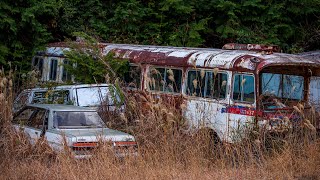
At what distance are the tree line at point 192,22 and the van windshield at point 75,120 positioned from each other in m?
8.85

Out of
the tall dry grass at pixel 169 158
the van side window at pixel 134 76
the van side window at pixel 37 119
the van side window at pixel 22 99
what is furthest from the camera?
the van side window at pixel 134 76

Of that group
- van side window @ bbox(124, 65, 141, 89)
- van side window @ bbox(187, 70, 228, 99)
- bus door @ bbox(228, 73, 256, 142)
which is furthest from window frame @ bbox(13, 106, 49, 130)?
bus door @ bbox(228, 73, 256, 142)

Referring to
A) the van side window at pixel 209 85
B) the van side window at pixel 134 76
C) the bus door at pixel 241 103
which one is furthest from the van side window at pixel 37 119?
the bus door at pixel 241 103

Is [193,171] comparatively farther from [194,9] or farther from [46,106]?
[194,9]

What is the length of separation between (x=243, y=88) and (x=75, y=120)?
353 centimetres

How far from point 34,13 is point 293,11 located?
30.8 ft

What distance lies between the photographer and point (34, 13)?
16.7 m

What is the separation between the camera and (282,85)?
11945 mm

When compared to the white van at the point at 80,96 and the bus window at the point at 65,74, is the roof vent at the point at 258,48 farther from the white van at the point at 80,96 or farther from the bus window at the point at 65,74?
the bus window at the point at 65,74

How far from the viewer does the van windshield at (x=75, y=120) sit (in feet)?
31.8

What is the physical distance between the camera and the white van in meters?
12.0

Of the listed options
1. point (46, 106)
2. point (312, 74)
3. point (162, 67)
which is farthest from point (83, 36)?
point (312, 74)

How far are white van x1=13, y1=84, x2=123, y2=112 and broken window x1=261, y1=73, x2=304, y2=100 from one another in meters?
3.29

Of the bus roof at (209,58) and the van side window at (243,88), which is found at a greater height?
the bus roof at (209,58)
